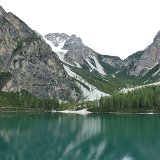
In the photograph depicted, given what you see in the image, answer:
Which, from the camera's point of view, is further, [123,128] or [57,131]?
[123,128]

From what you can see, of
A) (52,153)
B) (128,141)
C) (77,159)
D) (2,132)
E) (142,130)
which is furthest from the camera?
(142,130)

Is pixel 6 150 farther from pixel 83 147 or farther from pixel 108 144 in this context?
pixel 108 144

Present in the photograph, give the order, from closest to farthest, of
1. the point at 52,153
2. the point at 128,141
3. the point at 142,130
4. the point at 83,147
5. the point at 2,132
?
1. the point at 52,153
2. the point at 83,147
3. the point at 128,141
4. the point at 2,132
5. the point at 142,130

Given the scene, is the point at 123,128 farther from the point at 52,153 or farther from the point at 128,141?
the point at 52,153

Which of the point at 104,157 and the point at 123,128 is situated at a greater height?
the point at 123,128

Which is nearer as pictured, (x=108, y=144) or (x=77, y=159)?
(x=77, y=159)

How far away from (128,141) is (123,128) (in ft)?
120

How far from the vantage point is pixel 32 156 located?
285 ft

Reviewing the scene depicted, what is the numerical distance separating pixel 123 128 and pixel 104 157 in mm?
64975

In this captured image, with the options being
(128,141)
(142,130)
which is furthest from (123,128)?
(128,141)

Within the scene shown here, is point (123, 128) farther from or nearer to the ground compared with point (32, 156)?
farther from the ground

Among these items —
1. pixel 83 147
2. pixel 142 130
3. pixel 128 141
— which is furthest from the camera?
pixel 142 130

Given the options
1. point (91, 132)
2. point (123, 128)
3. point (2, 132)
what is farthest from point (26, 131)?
point (123, 128)

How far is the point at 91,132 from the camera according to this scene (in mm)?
143625
